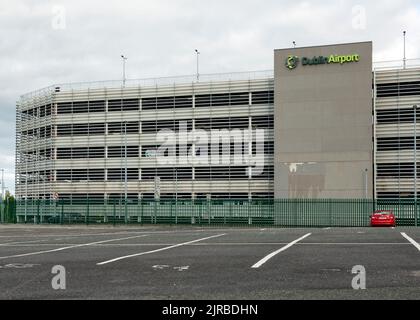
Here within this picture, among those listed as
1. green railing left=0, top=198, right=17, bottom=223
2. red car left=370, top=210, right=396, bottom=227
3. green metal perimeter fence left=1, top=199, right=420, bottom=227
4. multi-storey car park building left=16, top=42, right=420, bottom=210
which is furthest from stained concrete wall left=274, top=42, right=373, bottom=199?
green railing left=0, top=198, right=17, bottom=223

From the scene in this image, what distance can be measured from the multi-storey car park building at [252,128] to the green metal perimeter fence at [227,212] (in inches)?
155

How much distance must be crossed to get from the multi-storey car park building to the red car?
10843 millimetres

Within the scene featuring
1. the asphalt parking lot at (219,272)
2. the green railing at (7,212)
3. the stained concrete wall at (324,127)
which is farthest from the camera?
the stained concrete wall at (324,127)

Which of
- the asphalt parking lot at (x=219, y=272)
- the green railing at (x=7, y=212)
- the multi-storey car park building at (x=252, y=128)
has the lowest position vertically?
the green railing at (x=7, y=212)

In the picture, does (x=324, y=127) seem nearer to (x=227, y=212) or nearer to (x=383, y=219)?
(x=383, y=219)

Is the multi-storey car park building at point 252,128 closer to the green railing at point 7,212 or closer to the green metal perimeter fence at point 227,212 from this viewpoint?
the green metal perimeter fence at point 227,212

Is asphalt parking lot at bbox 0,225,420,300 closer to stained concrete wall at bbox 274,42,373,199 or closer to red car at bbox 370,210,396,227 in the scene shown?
red car at bbox 370,210,396,227

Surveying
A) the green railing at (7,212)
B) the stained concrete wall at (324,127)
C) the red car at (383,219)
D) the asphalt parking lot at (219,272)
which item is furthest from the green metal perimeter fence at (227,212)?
the asphalt parking lot at (219,272)

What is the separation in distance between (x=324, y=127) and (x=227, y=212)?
16.5 m

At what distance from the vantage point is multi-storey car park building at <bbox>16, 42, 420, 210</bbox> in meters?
52.8

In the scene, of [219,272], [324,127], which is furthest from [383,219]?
[219,272]

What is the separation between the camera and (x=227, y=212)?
42156mm

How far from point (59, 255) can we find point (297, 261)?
240 inches

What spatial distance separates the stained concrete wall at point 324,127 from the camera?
52.6 metres
